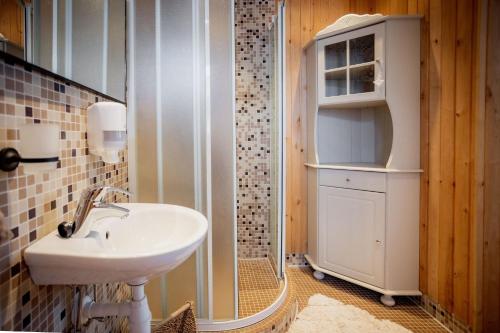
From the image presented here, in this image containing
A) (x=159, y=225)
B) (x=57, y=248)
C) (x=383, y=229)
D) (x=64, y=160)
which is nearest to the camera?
(x=57, y=248)

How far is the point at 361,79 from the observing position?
2014 millimetres

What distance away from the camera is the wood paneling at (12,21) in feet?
2.20

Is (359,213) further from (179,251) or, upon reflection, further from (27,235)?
(27,235)

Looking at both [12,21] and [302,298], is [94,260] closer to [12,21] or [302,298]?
[12,21]

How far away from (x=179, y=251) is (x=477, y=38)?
71.5 inches

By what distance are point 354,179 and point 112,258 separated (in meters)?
1.72

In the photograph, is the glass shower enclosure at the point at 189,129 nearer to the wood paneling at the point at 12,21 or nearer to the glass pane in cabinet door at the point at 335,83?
the wood paneling at the point at 12,21

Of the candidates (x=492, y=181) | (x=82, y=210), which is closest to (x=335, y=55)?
(x=492, y=181)

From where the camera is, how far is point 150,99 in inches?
55.9

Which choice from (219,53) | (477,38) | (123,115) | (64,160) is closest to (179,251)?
(64,160)

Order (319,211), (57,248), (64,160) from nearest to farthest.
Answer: (57,248) → (64,160) → (319,211)

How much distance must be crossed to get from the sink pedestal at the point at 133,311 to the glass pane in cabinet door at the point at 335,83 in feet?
6.16

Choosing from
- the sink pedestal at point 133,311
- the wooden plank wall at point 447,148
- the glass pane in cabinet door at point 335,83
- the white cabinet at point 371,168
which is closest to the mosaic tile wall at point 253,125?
the white cabinet at point 371,168

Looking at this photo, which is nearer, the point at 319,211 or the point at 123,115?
the point at 123,115
